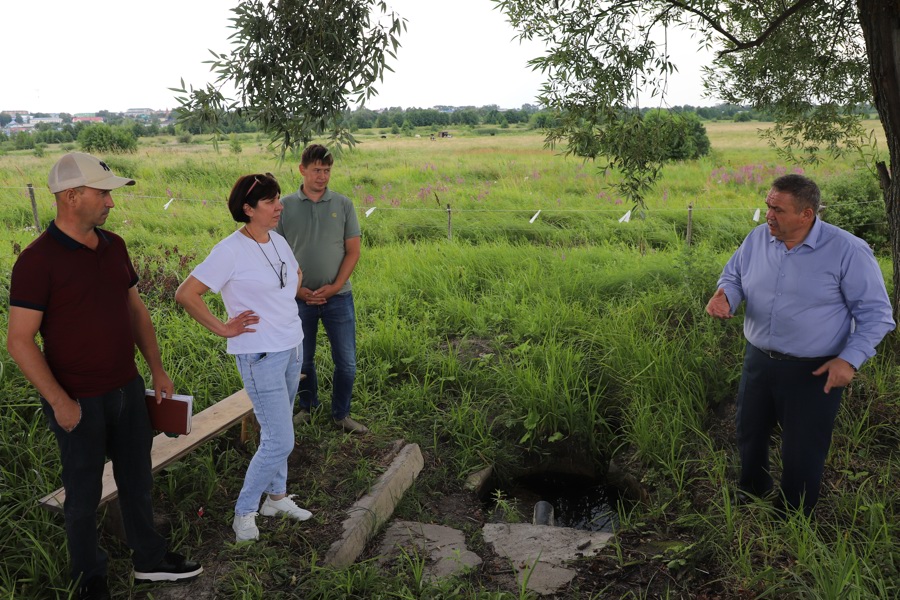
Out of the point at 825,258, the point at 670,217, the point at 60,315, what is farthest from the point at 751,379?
the point at 670,217

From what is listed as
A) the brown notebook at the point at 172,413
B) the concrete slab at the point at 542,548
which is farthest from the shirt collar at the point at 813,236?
the brown notebook at the point at 172,413

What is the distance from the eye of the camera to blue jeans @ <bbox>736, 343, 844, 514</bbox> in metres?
3.75

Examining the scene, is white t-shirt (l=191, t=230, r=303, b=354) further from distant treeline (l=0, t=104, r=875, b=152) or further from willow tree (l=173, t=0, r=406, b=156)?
distant treeline (l=0, t=104, r=875, b=152)

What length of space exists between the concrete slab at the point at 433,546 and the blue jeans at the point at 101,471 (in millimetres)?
1331

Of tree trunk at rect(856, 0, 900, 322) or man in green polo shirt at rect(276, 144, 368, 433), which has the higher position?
tree trunk at rect(856, 0, 900, 322)

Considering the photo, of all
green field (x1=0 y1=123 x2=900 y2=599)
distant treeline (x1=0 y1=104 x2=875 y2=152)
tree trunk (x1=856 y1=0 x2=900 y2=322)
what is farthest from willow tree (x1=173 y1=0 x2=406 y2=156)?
distant treeline (x1=0 y1=104 x2=875 y2=152)

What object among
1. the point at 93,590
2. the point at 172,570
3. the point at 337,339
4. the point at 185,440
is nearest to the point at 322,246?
the point at 337,339

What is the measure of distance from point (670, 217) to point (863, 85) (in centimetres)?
642

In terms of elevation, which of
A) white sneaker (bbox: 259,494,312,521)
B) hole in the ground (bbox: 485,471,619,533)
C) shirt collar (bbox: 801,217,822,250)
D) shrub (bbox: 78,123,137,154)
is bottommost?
hole in the ground (bbox: 485,471,619,533)

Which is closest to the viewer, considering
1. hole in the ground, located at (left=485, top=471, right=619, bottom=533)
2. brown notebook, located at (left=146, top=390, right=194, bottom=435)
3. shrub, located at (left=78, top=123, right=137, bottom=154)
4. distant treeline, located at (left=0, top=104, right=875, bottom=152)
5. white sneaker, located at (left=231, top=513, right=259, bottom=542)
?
brown notebook, located at (left=146, top=390, right=194, bottom=435)

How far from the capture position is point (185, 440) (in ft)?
13.8

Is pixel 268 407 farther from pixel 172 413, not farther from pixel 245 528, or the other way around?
pixel 245 528

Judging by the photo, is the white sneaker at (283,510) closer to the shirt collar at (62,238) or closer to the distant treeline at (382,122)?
the shirt collar at (62,238)

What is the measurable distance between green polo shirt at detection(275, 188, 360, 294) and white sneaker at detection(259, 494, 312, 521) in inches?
58.3
